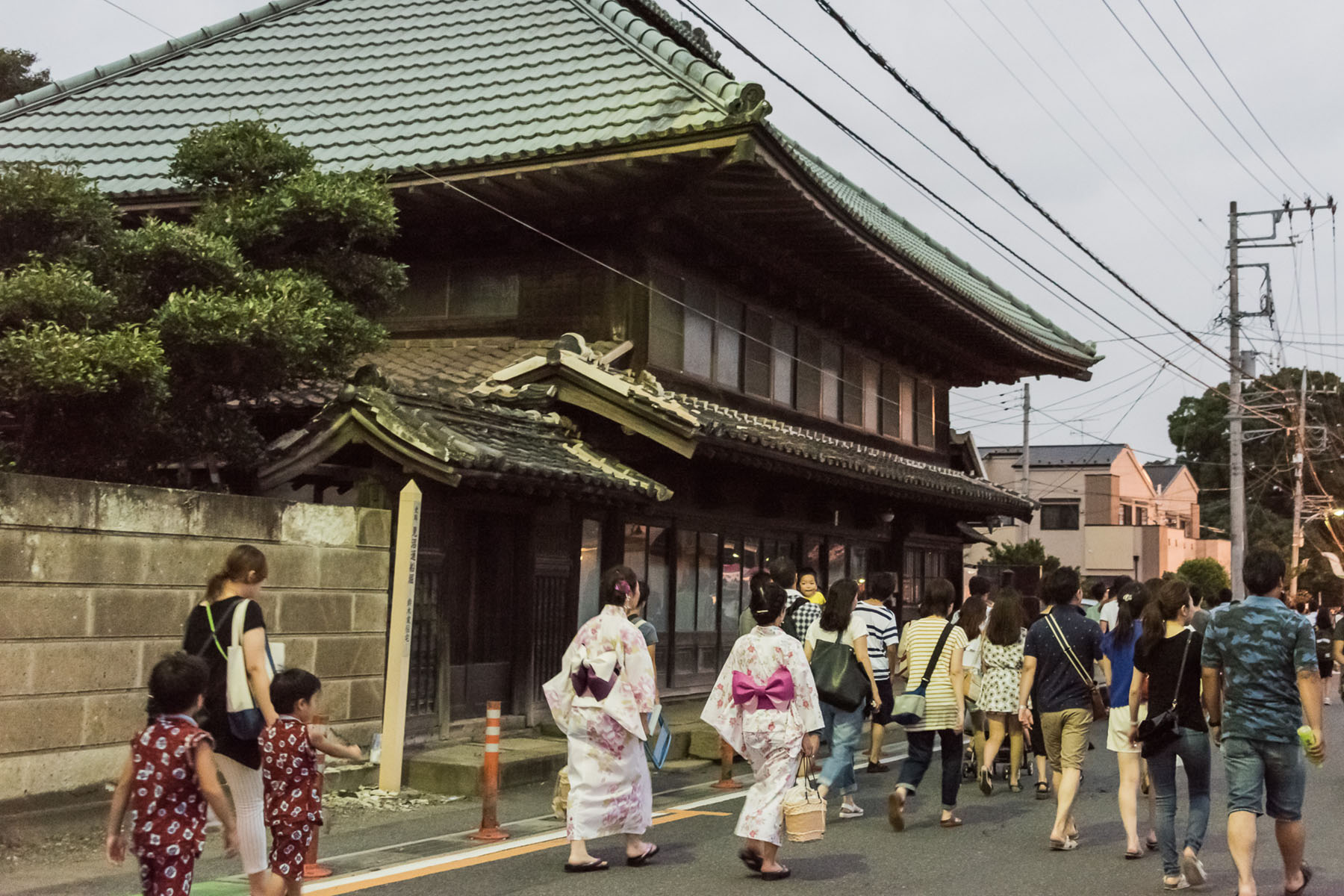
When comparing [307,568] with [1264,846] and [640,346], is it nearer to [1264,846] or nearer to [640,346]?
[640,346]

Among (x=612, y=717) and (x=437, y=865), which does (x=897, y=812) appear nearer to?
(x=612, y=717)

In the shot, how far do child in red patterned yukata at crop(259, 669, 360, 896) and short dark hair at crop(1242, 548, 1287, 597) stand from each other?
476 centimetres

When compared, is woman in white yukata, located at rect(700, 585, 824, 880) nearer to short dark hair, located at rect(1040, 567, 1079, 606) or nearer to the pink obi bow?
the pink obi bow

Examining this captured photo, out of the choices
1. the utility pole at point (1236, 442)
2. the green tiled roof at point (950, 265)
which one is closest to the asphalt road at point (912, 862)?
the green tiled roof at point (950, 265)

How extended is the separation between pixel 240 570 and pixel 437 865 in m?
2.73

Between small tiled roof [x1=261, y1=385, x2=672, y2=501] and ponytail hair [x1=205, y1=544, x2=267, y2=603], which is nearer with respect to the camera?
ponytail hair [x1=205, y1=544, x2=267, y2=603]

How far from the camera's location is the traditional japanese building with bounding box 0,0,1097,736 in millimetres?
12211

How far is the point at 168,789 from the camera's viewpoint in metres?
5.06

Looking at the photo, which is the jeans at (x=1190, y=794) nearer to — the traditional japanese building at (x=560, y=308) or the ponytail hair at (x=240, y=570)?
the ponytail hair at (x=240, y=570)

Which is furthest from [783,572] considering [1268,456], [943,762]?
[1268,456]

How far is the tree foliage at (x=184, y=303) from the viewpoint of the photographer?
9.27 meters

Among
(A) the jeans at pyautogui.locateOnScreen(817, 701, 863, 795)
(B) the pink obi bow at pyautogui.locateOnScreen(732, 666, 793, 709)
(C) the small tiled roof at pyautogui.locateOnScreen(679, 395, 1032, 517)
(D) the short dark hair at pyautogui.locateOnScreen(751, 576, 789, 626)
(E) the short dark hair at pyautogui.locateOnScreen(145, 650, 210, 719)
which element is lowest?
(A) the jeans at pyautogui.locateOnScreen(817, 701, 863, 795)

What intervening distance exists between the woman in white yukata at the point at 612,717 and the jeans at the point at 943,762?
2.41 m

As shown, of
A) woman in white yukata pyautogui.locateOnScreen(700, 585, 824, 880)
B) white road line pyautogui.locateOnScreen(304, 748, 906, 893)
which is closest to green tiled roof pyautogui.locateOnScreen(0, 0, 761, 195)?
woman in white yukata pyautogui.locateOnScreen(700, 585, 824, 880)
